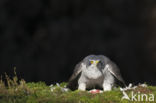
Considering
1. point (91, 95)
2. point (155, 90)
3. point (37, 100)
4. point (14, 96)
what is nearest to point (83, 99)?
point (91, 95)

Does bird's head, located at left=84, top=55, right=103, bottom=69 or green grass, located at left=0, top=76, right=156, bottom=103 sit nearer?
green grass, located at left=0, top=76, right=156, bottom=103

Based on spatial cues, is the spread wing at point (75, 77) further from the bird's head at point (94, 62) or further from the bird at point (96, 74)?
the bird's head at point (94, 62)

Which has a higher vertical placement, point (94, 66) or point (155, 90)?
point (94, 66)

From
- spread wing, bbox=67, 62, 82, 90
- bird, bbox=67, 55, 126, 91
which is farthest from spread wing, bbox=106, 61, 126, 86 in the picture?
spread wing, bbox=67, 62, 82, 90

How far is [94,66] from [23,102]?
1.50 m

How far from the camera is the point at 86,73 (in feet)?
22.2

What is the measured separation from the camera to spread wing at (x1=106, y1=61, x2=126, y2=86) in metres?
7.00

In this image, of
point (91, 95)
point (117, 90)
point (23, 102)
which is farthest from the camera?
point (117, 90)

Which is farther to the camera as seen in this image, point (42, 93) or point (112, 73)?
point (112, 73)

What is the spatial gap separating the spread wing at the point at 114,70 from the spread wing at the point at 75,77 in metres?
0.54

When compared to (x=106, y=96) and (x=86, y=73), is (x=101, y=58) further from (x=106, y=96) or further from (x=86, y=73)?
(x=106, y=96)

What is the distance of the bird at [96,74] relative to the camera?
6.71 meters

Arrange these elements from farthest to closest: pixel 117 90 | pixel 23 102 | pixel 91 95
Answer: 1. pixel 117 90
2. pixel 91 95
3. pixel 23 102

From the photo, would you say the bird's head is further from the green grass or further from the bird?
the green grass
